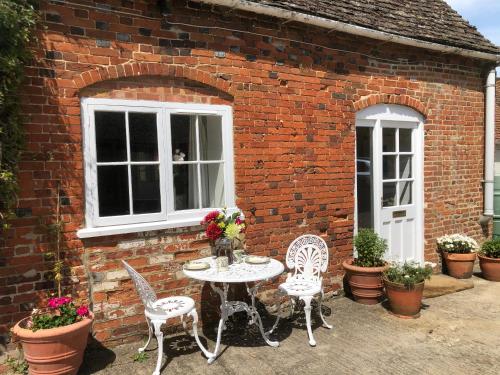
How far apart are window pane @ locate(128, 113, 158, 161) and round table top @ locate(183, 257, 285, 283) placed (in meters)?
1.34

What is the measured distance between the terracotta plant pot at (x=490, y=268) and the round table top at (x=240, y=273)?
14.0ft

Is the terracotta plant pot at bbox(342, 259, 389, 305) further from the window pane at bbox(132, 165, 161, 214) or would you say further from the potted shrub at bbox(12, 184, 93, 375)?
the potted shrub at bbox(12, 184, 93, 375)

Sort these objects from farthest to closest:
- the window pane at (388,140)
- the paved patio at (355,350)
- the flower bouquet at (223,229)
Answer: the window pane at (388,140) → the flower bouquet at (223,229) → the paved patio at (355,350)

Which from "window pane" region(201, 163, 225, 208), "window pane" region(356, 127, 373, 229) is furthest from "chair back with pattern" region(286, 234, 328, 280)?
"window pane" region(356, 127, 373, 229)

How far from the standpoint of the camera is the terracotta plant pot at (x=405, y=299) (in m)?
4.93

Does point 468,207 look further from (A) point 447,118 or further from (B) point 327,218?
(B) point 327,218

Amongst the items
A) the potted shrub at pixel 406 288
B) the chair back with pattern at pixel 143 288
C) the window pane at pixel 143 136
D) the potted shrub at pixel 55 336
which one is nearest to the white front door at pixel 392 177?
the potted shrub at pixel 406 288

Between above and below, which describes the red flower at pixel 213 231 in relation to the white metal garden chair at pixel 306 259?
above

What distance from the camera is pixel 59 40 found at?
3863mm

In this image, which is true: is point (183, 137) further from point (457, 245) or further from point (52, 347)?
point (457, 245)

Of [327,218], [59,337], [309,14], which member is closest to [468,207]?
[327,218]

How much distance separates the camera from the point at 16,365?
375cm

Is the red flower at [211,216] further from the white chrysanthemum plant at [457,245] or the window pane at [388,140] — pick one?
the white chrysanthemum plant at [457,245]

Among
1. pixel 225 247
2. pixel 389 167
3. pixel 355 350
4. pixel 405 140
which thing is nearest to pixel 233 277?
pixel 225 247
